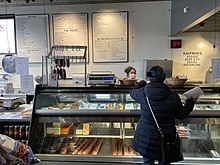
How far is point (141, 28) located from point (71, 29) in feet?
5.25

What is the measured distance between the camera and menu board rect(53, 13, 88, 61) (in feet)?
16.2

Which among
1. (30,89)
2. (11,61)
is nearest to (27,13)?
(11,61)

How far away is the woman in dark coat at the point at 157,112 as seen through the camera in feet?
5.51

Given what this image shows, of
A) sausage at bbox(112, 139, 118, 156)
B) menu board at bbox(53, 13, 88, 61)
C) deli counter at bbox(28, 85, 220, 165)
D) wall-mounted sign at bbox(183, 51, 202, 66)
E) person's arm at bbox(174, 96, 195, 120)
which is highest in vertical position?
menu board at bbox(53, 13, 88, 61)

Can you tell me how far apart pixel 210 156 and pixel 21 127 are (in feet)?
6.38

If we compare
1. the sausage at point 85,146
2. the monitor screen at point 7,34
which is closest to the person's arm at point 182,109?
the sausage at point 85,146

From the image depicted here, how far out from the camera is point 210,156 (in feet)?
6.97

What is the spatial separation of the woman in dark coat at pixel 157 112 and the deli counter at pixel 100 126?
0.99 ft

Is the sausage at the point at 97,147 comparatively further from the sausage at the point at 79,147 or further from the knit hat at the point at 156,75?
the knit hat at the point at 156,75

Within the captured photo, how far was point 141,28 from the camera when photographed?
4.92 metres

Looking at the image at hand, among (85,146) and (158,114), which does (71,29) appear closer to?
(85,146)

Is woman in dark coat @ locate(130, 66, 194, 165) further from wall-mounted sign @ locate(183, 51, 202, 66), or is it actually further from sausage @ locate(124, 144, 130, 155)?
wall-mounted sign @ locate(183, 51, 202, 66)

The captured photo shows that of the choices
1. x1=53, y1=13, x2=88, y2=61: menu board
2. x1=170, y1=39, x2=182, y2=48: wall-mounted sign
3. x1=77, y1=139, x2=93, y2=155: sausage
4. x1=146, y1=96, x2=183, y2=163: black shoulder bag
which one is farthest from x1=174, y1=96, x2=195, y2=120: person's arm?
x1=53, y1=13, x2=88, y2=61: menu board

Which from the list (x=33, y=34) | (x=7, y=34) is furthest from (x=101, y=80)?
(x=7, y=34)
